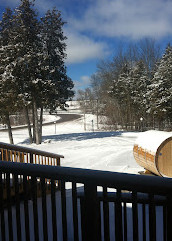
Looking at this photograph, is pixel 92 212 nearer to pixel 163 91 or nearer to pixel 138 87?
pixel 163 91

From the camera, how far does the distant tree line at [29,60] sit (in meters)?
17.5

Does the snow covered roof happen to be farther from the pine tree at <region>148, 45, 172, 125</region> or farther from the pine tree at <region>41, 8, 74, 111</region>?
the pine tree at <region>148, 45, 172, 125</region>

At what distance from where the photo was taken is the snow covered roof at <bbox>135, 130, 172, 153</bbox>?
7.07 m

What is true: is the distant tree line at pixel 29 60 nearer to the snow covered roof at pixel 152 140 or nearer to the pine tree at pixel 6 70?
the pine tree at pixel 6 70

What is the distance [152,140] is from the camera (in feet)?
24.7

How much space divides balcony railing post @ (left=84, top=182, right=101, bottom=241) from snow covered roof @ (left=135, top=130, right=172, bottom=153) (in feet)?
18.4

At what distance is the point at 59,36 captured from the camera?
1986 cm

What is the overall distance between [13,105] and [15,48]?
14.9 feet

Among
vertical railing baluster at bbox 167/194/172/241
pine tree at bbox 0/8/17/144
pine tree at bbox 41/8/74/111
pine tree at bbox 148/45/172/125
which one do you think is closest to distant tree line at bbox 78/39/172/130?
pine tree at bbox 148/45/172/125

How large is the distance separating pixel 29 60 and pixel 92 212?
17089 mm

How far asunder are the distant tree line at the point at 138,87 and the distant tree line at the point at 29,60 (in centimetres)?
1205

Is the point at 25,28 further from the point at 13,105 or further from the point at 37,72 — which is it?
the point at 13,105

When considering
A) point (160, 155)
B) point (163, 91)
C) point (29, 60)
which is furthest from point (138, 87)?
point (160, 155)

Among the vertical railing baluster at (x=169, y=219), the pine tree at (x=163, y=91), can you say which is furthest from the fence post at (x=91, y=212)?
the pine tree at (x=163, y=91)
